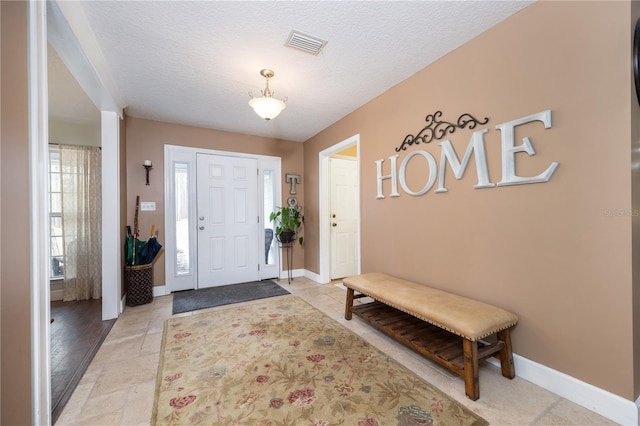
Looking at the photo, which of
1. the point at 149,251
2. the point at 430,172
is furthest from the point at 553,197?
the point at 149,251

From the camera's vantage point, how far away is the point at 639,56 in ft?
4.20

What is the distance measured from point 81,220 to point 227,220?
6.16 ft

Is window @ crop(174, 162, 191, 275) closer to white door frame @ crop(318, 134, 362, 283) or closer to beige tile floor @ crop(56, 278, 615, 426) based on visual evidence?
beige tile floor @ crop(56, 278, 615, 426)

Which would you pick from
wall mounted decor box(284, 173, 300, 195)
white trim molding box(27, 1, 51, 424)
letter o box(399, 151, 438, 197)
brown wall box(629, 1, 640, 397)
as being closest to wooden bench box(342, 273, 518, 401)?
brown wall box(629, 1, 640, 397)

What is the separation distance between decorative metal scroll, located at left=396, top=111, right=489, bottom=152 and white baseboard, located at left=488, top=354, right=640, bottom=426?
1727mm

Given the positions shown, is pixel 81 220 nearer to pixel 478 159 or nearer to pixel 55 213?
pixel 55 213

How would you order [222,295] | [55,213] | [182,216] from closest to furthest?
1. [55,213]
2. [222,295]
3. [182,216]

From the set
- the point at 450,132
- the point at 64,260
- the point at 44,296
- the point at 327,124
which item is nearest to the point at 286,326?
the point at 44,296

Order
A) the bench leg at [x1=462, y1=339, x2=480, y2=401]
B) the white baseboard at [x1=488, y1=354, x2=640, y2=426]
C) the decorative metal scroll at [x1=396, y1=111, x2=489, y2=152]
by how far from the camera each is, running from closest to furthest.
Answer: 1. the white baseboard at [x1=488, y1=354, x2=640, y2=426]
2. the bench leg at [x1=462, y1=339, x2=480, y2=401]
3. the decorative metal scroll at [x1=396, y1=111, x2=489, y2=152]

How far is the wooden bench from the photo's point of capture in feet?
4.94

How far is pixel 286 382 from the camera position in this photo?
5.41 feet

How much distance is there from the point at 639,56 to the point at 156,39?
306 cm

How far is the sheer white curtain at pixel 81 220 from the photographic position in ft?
10.9

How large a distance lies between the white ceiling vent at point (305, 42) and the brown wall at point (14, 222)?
144 centimetres
